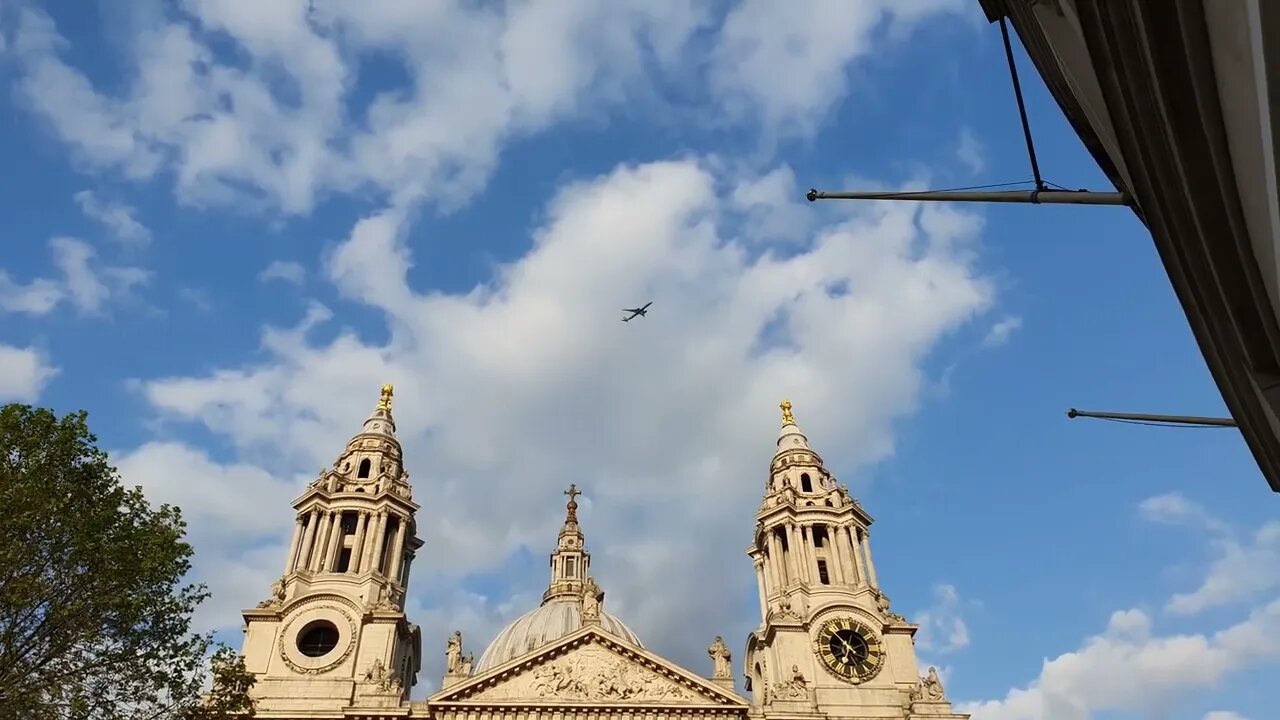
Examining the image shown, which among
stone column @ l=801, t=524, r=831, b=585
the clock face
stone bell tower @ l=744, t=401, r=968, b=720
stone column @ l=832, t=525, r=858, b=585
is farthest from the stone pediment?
stone column @ l=832, t=525, r=858, b=585

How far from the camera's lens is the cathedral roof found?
200 feet

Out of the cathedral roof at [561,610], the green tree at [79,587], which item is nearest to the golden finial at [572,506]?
the cathedral roof at [561,610]

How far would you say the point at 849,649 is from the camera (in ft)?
145

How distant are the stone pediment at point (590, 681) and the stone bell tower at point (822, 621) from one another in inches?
148

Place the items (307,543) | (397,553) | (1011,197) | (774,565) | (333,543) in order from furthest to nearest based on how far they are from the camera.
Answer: (774,565), (397,553), (333,543), (307,543), (1011,197)

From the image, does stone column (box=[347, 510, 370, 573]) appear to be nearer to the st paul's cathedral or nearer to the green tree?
the st paul's cathedral

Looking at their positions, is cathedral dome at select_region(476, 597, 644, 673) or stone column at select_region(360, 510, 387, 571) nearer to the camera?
stone column at select_region(360, 510, 387, 571)

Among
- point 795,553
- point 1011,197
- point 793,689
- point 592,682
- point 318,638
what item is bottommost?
Answer: point 1011,197

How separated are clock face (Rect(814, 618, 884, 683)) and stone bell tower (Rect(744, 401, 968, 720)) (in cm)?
5

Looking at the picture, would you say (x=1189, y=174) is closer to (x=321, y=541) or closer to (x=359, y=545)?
(x=359, y=545)

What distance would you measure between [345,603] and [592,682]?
1293 centimetres

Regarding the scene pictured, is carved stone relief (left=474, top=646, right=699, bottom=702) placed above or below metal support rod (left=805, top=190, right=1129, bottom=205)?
above

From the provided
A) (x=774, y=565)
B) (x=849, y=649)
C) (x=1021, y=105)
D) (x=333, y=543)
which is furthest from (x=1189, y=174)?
(x=333, y=543)

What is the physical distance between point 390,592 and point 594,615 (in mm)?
10982
